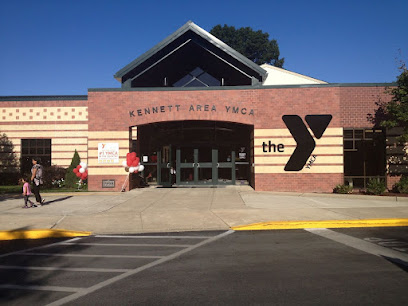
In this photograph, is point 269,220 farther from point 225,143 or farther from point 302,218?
point 225,143

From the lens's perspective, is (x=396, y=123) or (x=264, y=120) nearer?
(x=396, y=123)

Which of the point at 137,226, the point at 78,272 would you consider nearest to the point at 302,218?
the point at 137,226

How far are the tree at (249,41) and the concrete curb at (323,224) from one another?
60.7 metres

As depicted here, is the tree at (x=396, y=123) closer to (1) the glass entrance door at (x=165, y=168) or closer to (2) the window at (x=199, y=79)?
(2) the window at (x=199, y=79)

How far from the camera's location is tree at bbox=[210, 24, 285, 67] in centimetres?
6669

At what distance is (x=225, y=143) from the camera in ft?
64.4

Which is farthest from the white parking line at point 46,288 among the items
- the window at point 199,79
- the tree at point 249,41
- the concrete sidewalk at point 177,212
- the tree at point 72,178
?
the tree at point 249,41

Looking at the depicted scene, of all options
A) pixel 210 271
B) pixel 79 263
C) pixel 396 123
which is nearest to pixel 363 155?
pixel 396 123

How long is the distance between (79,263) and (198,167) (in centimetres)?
1401

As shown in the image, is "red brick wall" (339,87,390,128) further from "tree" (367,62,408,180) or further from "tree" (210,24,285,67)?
"tree" (210,24,285,67)

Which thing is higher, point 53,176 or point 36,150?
point 36,150

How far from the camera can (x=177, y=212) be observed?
10828 mm

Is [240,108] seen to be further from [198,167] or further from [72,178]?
[72,178]

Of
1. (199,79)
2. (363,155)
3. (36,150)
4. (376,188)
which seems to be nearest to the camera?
(376,188)
